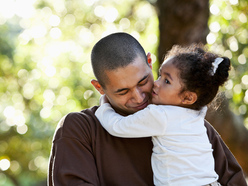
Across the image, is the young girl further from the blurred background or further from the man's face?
the blurred background

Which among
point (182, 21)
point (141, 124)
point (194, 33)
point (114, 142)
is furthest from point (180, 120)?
point (194, 33)

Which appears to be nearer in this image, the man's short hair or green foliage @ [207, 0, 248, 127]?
the man's short hair

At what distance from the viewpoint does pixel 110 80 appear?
315 centimetres

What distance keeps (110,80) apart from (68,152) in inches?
26.5

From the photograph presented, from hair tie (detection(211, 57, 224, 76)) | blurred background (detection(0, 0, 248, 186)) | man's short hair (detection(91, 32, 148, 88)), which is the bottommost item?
blurred background (detection(0, 0, 248, 186))

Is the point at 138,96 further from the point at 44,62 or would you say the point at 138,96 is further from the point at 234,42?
the point at 44,62

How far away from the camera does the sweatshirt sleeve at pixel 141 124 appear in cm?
278

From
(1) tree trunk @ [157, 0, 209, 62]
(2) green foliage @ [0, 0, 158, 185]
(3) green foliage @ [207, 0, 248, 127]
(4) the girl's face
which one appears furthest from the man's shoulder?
(2) green foliage @ [0, 0, 158, 185]

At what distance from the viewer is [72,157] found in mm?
2777

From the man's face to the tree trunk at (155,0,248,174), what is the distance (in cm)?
274

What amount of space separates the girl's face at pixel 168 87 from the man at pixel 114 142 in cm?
14

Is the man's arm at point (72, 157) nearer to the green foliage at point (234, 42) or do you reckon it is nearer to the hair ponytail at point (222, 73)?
the hair ponytail at point (222, 73)

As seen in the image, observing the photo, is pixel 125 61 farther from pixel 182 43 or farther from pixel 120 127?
pixel 182 43

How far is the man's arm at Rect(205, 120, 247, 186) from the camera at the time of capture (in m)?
3.15
